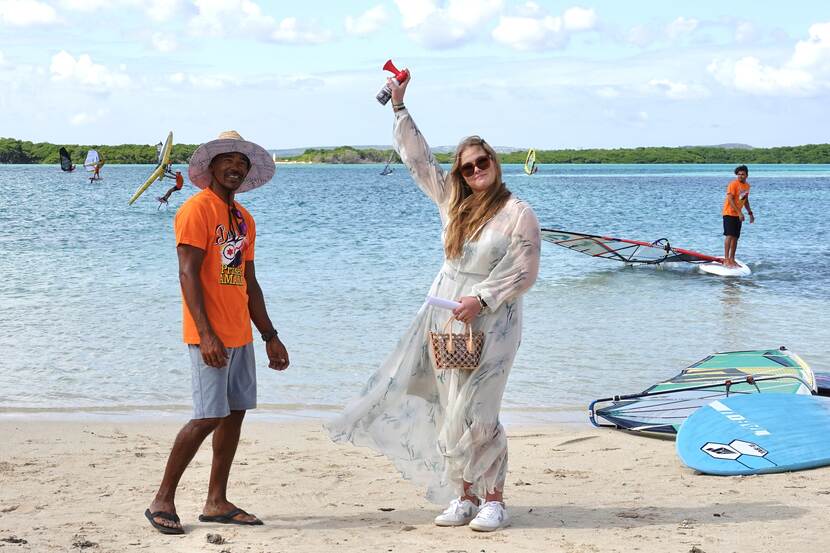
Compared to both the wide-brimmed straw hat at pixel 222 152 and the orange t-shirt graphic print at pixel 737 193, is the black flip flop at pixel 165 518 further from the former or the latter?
the orange t-shirt graphic print at pixel 737 193

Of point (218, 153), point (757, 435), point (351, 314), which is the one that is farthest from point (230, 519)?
point (351, 314)

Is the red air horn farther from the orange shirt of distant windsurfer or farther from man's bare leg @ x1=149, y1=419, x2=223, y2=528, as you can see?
the orange shirt of distant windsurfer

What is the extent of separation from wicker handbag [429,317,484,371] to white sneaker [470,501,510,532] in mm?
588

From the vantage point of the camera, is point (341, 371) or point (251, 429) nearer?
point (251, 429)

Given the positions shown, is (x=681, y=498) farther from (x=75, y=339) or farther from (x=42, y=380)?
(x=75, y=339)

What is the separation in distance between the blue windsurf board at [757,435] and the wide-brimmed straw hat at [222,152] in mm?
2605

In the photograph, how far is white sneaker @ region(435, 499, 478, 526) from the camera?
3.89 meters

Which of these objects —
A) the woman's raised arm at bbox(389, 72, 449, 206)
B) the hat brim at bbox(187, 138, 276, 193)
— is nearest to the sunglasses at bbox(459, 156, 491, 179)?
the woman's raised arm at bbox(389, 72, 449, 206)

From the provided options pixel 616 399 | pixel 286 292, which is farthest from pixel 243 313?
pixel 286 292

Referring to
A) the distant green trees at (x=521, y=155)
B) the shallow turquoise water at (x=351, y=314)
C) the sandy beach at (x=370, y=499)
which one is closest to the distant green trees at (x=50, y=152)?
the distant green trees at (x=521, y=155)

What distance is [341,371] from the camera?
7.90 metres

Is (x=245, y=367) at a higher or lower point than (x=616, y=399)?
higher

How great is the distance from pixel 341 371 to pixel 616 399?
8.40ft

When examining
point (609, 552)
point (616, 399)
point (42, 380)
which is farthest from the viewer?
point (42, 380)
